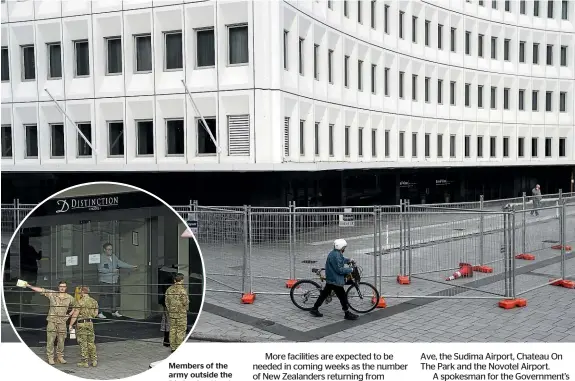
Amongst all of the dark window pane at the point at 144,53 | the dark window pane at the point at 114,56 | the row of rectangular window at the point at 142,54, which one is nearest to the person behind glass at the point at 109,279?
the row of rectangular window at the point at 142,54

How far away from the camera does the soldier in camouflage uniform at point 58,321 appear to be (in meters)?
7.14

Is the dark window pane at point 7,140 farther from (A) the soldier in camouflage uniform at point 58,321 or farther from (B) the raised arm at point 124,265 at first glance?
(B) the raised arm at point 124,265

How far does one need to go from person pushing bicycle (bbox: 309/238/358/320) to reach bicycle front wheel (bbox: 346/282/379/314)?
1.05 feet

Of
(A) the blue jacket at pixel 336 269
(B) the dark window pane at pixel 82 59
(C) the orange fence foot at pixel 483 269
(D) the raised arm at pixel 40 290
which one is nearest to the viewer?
(D) the raised arm at pixel 40 290

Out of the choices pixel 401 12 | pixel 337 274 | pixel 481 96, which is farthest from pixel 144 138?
pixel 481 96

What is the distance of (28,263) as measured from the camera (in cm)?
763

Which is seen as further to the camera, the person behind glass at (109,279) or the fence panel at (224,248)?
the fence panel at (224,248)

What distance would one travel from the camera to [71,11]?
19.2m

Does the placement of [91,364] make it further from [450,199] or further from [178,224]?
[450,199]

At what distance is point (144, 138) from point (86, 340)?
43.3 ft

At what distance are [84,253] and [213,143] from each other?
38.6 feet

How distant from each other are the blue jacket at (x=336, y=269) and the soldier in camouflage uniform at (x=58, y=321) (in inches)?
160

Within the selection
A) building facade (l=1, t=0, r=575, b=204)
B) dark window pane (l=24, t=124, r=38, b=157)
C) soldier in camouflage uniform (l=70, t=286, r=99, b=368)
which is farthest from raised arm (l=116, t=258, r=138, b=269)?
dark window pane (l=24, t=124, r=38, b=157)

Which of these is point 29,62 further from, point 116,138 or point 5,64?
point 116,138
